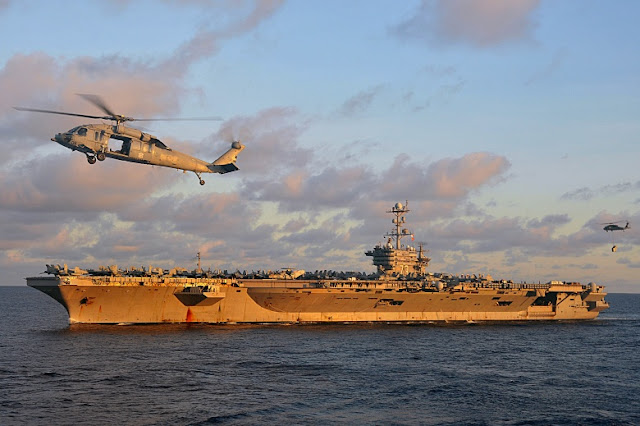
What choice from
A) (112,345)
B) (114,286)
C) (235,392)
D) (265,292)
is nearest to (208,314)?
(265,292)

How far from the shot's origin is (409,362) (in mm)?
35688

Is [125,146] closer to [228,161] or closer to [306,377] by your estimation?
[228,161]

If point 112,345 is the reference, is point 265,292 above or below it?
above

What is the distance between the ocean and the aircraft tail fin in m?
10.7

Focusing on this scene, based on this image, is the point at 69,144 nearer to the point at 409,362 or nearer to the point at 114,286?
the point at 114,286

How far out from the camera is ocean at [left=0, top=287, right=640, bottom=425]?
78.4 feet

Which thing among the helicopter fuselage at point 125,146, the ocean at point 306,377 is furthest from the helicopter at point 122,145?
the ocean at point 306,377

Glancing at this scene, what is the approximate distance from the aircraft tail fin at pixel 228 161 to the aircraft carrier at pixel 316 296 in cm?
1329

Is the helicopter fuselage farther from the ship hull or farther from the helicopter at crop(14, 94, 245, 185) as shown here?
the ship hull

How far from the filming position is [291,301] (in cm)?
5141

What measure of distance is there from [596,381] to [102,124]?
92.9ft

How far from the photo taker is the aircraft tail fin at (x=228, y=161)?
36625 millimetres

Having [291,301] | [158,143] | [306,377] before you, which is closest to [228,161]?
[158,143]

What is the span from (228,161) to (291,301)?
17311 millimetres
